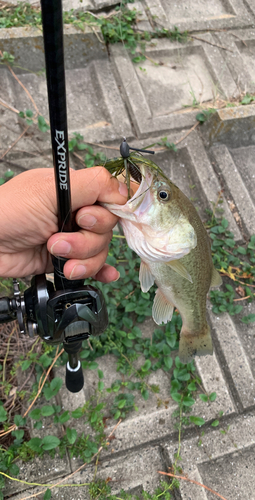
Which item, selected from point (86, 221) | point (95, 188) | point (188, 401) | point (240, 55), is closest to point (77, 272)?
point (86, 221)

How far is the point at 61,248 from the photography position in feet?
4.85

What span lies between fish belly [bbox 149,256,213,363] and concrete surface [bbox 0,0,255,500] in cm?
42

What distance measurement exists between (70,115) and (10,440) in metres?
2.82

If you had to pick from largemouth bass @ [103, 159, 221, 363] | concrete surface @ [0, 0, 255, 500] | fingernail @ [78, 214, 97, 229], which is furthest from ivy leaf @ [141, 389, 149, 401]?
fingernail @ [78, 214, 97, 229]

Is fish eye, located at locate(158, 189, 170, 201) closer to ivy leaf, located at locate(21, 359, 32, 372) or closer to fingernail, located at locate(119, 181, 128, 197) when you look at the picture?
fingernail, located at locate(119, 181, 128, 197)

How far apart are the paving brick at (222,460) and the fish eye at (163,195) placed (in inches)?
67.8

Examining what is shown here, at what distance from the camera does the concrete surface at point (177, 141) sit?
2.30 meters

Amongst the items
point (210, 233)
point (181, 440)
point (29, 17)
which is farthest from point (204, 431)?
point (29, 17)

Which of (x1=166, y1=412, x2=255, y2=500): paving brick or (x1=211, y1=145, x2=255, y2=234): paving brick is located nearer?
(x1=166, y1=412, x2=255, y2=500): paving brick

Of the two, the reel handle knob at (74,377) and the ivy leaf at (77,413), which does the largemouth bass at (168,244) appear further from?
the ivy leaf at (77,413)

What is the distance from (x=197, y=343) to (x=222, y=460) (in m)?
0.90

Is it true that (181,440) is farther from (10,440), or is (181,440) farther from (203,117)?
(203,117)

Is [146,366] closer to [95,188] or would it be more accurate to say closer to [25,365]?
[25,365]

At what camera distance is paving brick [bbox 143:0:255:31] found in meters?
4.00
